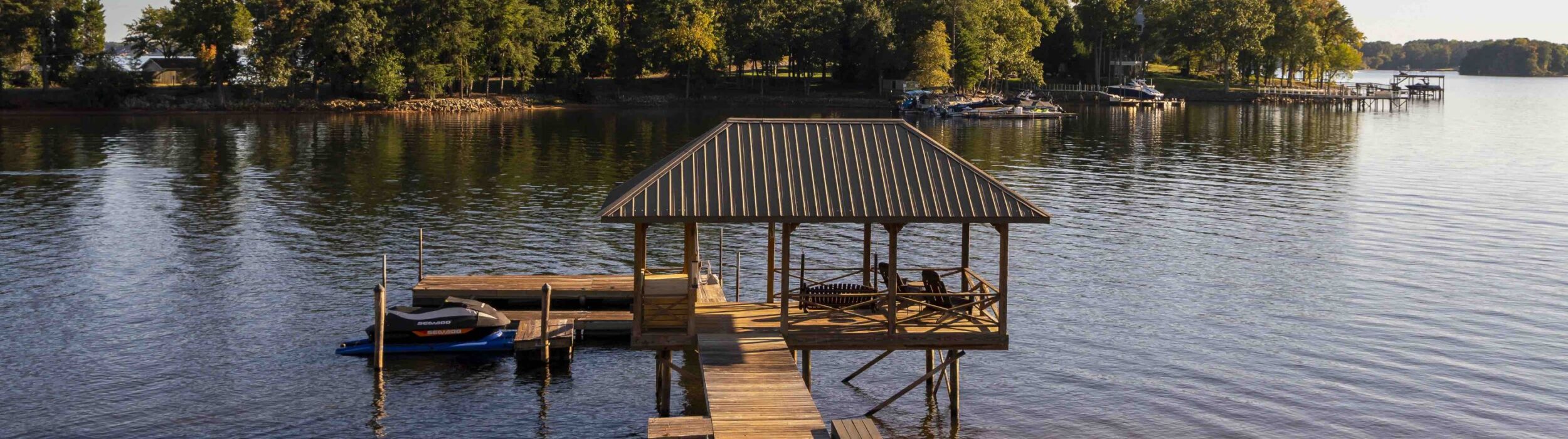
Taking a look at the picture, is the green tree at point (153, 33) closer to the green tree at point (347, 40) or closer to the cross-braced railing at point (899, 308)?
the green tree at point (347, 40)

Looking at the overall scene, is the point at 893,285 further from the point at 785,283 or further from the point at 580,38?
the point at 580,38

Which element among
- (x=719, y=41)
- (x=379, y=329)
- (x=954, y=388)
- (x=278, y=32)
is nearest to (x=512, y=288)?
(x=379, y=329)

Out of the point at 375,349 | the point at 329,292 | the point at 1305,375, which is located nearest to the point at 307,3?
the point at 329,292

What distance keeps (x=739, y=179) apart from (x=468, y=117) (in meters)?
104

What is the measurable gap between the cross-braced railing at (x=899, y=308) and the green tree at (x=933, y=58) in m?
120

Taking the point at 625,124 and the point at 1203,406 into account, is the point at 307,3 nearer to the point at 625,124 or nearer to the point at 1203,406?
the point at 625,124

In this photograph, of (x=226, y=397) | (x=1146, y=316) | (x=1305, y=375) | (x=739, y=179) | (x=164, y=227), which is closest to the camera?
(x=739, y=179)

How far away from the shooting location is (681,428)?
2155 centimetres

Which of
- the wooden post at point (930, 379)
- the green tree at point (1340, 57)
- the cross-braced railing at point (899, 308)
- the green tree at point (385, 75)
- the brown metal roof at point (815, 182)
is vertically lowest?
the wooden post at point (930, 379)

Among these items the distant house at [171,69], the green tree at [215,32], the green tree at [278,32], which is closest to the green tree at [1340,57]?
the green tree at [278,32]

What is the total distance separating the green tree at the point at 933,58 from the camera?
477 ft

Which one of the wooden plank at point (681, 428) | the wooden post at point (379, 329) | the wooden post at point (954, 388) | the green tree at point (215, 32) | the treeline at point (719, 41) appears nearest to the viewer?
the wooden plank at point (681, 428)

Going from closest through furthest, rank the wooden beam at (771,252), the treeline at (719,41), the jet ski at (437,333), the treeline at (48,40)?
the wooden beam at (771,252) < the jet ski at (437,333) < the treeline at (48,40) < the treeline at (719,41)

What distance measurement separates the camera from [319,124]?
112 meters
